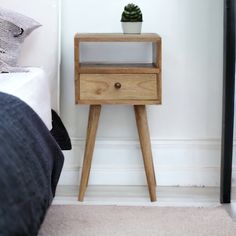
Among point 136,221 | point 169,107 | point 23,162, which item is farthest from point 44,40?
point 23,162

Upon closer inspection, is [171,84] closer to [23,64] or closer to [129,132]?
[129,132]

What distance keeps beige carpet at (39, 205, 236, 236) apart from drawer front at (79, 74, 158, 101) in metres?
0.51

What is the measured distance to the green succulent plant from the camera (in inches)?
85.6

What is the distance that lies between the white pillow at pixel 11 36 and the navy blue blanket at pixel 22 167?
2.05 ft

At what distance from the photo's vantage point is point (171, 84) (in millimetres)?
2428

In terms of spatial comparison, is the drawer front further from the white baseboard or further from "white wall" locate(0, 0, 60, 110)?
the white baseboard

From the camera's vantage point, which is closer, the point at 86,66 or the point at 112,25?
the point at 86,66

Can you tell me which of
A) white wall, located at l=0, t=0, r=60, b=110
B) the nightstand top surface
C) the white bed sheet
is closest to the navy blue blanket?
the white bed sheet

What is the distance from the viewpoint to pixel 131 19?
85.8 inches

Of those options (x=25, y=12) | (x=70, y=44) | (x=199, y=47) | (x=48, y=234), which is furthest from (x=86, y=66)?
(x=48, y=234)

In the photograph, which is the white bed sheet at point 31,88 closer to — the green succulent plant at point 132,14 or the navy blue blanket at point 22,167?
the navy blue blanket at point 22,167

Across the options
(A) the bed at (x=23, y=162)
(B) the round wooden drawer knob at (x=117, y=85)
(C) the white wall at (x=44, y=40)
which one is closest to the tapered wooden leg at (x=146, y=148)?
(B) the round wooden drawer knob at (x=117, y=85)

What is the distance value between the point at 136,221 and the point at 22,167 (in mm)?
924

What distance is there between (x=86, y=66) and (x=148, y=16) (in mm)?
464
